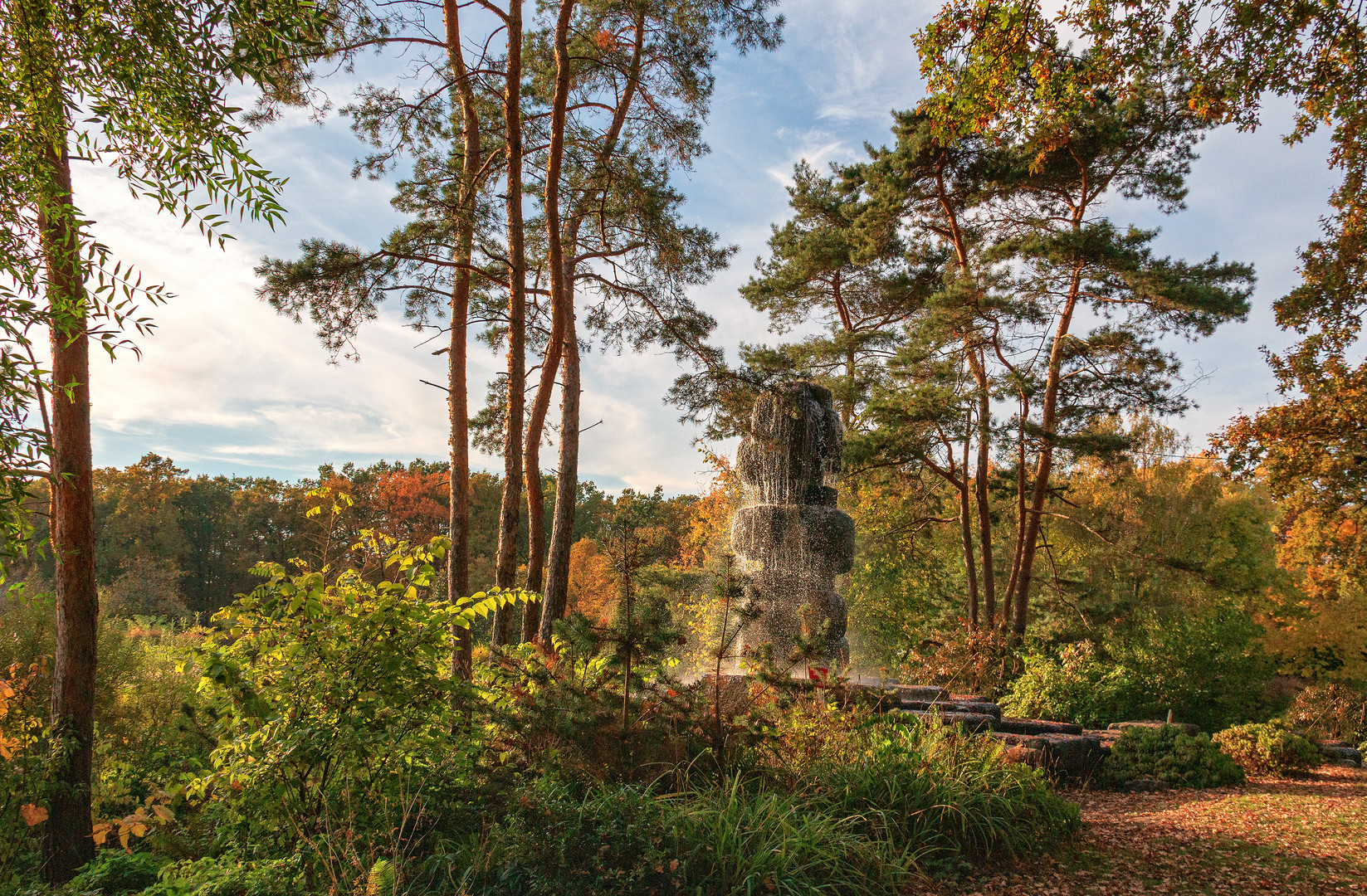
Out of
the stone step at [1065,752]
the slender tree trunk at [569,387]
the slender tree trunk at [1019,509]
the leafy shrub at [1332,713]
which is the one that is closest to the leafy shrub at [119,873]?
the slender tree trunk at [569,387]

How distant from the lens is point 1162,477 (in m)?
18.2

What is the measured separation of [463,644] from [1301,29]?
7878mm

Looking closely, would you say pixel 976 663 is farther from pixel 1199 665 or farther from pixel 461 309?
pixel 461 309

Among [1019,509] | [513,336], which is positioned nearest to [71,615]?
[513,336]

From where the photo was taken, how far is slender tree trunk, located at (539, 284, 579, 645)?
804 cm

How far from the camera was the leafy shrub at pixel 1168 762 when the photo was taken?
6.77 m

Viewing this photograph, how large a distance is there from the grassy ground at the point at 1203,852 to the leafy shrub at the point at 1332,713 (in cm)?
823

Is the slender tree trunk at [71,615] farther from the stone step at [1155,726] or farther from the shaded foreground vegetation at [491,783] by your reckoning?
the stone step at [1155,726]

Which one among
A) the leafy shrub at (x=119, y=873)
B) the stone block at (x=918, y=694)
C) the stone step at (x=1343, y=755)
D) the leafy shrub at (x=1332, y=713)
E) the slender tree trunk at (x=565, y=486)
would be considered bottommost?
the leafy shrub at (x=1332, y=713)

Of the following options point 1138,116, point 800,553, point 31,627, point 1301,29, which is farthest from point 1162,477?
point 31,627

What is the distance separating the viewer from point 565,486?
942 cm

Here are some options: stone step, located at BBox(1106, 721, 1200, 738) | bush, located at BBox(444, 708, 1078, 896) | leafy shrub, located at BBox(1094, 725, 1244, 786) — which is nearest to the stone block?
stone step, located at BBox(1106, 721, 1200, 738)

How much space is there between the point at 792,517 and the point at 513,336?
14.6ft

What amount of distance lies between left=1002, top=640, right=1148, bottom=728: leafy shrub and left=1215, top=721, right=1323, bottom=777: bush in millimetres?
1679
